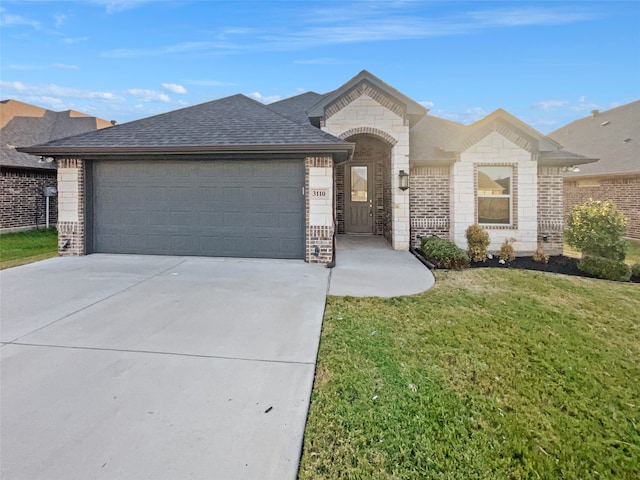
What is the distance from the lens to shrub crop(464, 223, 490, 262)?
9.33m

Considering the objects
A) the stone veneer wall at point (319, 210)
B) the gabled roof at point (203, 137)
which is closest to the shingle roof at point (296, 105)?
the gabled roof at point (203, 137)

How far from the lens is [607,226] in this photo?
26.6 feet

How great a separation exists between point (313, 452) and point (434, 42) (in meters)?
15.8

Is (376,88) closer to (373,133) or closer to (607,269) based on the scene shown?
(373,133)

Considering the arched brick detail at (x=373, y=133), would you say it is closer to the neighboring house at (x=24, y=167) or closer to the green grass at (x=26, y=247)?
the green grass at (x=26, y=247)

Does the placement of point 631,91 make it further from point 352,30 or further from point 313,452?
point 313,452

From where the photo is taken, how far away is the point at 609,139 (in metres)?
16.8

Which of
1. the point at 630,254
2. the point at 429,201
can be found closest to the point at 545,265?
the point at 429,201

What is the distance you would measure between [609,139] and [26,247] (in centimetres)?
2494

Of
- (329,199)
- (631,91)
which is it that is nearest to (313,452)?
(329,199)

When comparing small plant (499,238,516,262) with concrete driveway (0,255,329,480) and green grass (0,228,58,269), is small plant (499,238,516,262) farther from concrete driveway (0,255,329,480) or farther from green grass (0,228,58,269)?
green grass (0,228,58,269)

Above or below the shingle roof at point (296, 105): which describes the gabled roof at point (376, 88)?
below

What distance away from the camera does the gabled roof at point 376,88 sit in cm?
992

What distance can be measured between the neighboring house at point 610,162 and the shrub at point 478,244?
8679mm
